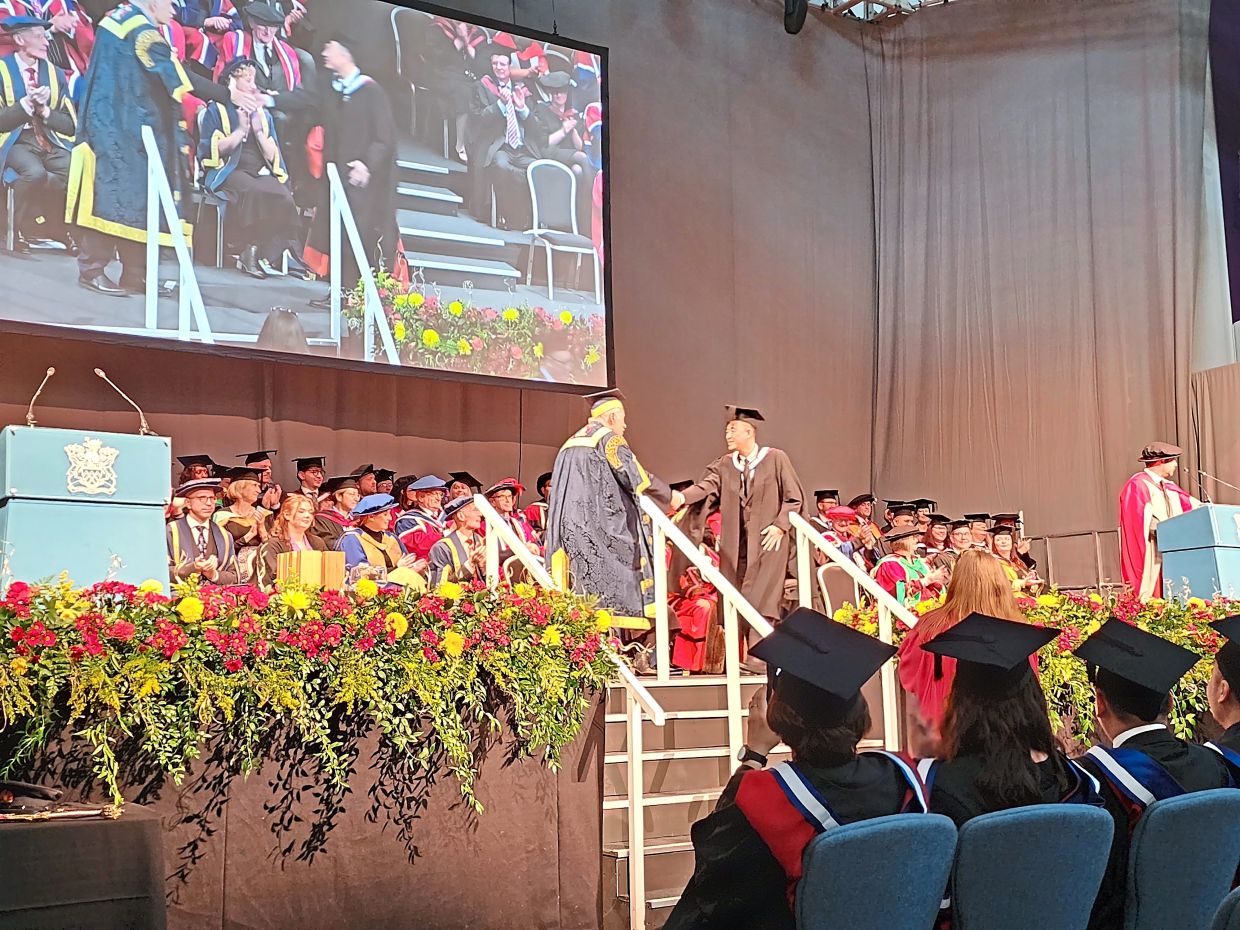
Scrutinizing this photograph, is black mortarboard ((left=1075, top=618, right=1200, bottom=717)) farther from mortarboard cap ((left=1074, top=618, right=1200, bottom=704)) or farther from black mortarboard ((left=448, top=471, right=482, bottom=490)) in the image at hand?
black mortarboard ((left=448, top=471, right=482, bottom=490))

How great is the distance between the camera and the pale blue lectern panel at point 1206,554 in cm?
684

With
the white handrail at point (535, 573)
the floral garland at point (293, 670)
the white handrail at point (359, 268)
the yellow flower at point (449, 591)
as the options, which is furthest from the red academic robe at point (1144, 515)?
the yellow flower at point (449, 591)

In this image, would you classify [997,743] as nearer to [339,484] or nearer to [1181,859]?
[1181,859]

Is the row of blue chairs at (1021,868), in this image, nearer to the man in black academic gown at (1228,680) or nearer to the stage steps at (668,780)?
the man in black academic gown at (1228,680)

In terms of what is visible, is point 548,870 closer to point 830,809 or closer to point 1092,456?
point 830,809

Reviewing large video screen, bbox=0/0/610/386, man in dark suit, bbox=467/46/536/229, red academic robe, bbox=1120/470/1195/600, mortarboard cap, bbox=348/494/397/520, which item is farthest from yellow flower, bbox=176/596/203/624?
red academic robe, bbox=1120/470/1195/600

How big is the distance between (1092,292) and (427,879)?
33.2 ft

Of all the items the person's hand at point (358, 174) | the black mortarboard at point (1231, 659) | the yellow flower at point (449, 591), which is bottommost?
the black mortarboard at point (1231, 659)

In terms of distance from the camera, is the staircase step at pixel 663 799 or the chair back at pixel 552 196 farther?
the chair back at pixel 552 196

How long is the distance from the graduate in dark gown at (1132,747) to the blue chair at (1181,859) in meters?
0.08

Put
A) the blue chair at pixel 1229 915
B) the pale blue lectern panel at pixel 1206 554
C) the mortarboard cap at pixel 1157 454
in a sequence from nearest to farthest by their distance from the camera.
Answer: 1. the blue chair at pixel 1229 915
2. the pale blue lectern panel at pixel 1206 554
3. the mortarboard cap at pixel 1157 454

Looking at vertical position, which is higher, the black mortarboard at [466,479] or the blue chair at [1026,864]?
the black mortarboard at [466,479]

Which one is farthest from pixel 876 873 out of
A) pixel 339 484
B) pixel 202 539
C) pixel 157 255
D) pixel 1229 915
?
pixel 157 255

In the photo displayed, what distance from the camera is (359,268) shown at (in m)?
8.98
